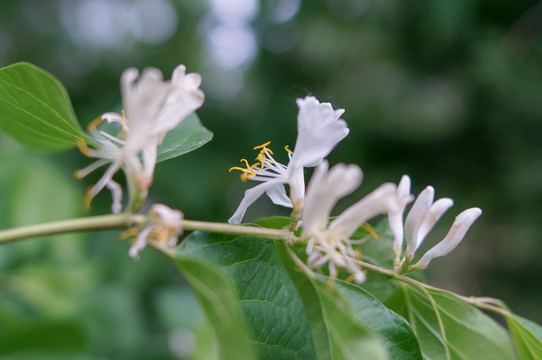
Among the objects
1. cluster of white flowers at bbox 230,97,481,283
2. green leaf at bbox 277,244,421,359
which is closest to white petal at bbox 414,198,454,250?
cluster of white flowers at bbox 230,97,481,283

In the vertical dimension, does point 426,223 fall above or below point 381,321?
above

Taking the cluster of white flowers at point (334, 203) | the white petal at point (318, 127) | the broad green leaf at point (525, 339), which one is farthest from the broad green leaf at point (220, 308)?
the broad green leaf at point (525, 339)

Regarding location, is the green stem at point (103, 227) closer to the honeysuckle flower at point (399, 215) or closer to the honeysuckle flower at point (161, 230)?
the honeysuckle flower at point (161, 230)

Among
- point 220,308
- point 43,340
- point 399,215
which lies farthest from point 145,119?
point 43,340

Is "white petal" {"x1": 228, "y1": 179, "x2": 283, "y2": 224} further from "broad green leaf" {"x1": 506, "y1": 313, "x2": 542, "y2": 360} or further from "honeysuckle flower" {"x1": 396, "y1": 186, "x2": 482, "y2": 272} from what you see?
"broad green leaf" {"x1": 506, "y1": 313, "x2": 542, "y2": 360}

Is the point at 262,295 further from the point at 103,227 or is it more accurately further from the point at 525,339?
the point at 525,339

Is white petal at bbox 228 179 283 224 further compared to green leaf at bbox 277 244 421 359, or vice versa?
white petal at bbox 228 179 283 224

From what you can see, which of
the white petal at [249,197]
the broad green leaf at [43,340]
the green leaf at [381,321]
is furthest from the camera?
the broad green leaf at [43,340]
